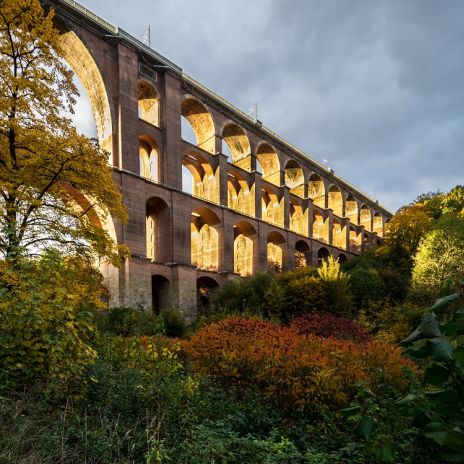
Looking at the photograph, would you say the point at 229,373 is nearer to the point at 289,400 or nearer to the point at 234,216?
the point at 289,400

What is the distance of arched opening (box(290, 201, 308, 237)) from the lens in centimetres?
3672

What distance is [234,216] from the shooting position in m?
27.2

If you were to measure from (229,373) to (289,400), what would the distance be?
1.03 m

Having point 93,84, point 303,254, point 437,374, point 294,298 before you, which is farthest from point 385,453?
point 303,254

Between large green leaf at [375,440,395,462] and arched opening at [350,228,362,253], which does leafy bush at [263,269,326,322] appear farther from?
arched opening at [350,228,362,253]

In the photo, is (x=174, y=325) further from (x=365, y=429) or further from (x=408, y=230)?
(x=408, y=230)

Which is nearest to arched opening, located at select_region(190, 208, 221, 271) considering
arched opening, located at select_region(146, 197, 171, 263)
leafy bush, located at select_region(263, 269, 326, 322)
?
arched opening, located at select_region(146, 197, 171, 263)

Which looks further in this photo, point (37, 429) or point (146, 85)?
point (146, 85)

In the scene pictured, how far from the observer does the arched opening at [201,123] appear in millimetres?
26734

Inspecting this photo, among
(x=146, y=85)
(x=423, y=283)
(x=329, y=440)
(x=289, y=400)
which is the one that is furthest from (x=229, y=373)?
(x=146, y=85)

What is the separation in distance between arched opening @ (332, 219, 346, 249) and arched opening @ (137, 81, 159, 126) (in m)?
26.6

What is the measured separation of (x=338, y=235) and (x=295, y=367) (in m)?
40.1

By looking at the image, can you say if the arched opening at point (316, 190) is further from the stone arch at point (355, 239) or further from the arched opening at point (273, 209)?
the stone arch at point (355, 239)

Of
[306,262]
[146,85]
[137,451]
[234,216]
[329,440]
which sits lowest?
[329,440]
